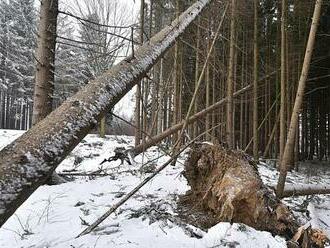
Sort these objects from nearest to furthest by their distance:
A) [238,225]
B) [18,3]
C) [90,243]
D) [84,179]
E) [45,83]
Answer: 1. [90,243]
2. [238,225]
3. [45,83]
4. [84,179]
5. [18,3]

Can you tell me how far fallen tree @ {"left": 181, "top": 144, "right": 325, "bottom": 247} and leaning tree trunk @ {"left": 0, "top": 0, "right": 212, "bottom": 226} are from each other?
88.1 inches

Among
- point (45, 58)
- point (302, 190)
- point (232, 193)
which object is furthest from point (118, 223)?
point (302, 190)

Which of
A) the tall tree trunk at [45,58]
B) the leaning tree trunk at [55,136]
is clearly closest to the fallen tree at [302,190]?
Answer: the tall tree trunk at [45,58]

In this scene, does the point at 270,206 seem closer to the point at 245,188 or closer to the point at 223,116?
the point at 245,188

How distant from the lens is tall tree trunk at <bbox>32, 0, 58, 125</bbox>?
7.09 m

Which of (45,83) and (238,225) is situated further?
(45,83)

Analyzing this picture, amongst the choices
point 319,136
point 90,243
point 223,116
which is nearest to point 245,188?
point 90,243

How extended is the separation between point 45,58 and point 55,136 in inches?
187

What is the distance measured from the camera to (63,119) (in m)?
3.05

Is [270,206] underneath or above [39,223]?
above

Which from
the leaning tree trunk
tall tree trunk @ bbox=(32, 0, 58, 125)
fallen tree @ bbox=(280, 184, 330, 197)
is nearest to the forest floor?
fallen tree @ bbox=(280, 184, 330, 197)

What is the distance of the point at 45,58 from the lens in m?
7.22

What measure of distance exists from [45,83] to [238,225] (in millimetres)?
4400

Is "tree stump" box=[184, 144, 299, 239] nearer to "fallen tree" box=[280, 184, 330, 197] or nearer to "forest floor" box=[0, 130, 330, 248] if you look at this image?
"forest floor" box=[0, 130, 330, 248]
